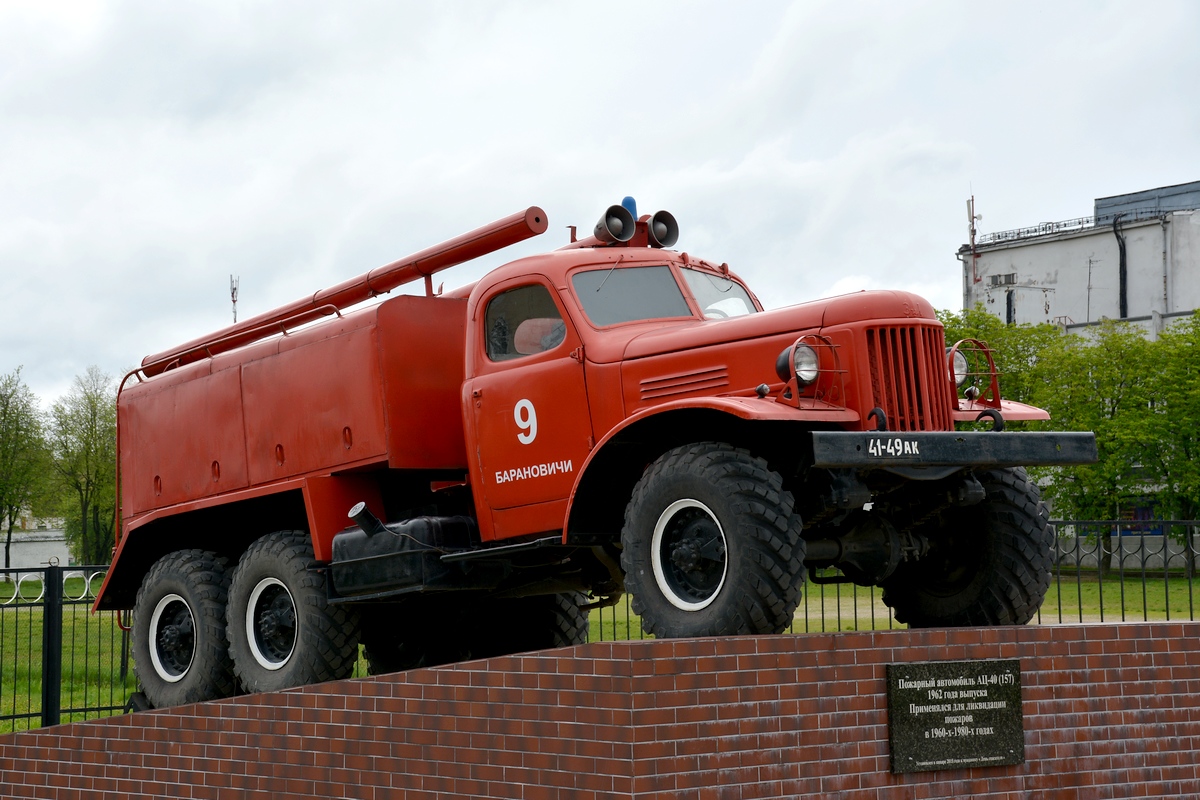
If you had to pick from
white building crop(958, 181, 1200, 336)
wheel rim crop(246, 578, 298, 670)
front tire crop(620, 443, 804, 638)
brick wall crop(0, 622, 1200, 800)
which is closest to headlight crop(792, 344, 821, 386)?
front tire crop(620, 443, 804, 638)

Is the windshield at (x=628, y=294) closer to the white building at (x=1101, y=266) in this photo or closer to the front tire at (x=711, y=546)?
the front tire at (x=711, y=546)

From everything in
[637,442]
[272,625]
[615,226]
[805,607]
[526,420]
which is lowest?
[272,625]

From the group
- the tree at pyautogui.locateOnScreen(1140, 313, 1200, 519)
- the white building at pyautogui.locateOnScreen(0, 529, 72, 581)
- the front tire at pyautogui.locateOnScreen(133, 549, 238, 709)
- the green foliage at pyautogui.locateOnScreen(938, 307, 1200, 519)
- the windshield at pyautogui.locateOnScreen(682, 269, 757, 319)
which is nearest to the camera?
the windshield at pyautogui.locateOnScreen(682, 269, 757, 319)

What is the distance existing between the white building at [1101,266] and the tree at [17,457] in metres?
35.0

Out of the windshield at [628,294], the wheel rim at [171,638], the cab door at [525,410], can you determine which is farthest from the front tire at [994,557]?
the wheel rim at [171,638]

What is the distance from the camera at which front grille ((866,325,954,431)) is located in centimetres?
745

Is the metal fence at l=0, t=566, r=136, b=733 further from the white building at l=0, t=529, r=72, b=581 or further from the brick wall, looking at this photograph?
the white building at l=0, t=529, r=72, b=581

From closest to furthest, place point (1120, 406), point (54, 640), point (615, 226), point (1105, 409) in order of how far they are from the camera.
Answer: point (615, 226) < point (54, 640) < point (1120, 406) < point (1105, 409)

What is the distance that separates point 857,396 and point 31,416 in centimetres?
4243

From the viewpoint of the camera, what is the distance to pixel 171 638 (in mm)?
10977

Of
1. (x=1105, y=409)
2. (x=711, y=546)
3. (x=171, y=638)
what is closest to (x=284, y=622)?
(x=171, y=638)

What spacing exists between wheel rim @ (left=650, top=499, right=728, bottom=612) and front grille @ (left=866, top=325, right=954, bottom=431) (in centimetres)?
120

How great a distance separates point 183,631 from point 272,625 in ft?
4.39

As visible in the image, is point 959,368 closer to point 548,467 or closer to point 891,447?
point 891,447
